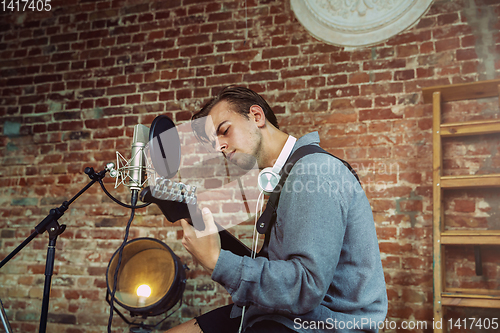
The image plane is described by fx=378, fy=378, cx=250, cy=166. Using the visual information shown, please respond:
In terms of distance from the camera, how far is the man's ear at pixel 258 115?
1619mm

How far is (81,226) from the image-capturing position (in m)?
2.59

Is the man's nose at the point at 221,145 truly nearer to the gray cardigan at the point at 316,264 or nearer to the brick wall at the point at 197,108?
the gray cardigan at the point at 316,264

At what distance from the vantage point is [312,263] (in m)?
0.99

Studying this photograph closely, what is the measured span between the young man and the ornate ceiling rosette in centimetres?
144

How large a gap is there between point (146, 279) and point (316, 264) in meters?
1.38

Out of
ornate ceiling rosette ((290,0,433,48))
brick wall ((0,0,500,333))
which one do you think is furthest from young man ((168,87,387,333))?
ornate ceiling rosette ((290,0,433,48))

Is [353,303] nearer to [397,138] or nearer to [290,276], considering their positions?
[290,276]

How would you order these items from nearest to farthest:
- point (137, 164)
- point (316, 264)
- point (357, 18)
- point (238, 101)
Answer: point (316, 264) → point (137, 164) → point (238, 101) → point (357, 18)

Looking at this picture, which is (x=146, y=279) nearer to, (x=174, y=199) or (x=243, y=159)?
(x=243, y=159)

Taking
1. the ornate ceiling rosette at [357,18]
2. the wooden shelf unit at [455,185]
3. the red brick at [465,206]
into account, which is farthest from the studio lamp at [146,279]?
the ornate ceiling rosette at [357,18]

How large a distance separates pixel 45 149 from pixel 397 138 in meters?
2.43

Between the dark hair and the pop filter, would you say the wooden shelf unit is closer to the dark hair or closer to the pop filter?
the dark hair

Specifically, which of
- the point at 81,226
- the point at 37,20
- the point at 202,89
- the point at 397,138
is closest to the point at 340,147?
the point at 397,138

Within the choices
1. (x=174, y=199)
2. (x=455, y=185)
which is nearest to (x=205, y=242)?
(x=174, y=199)
